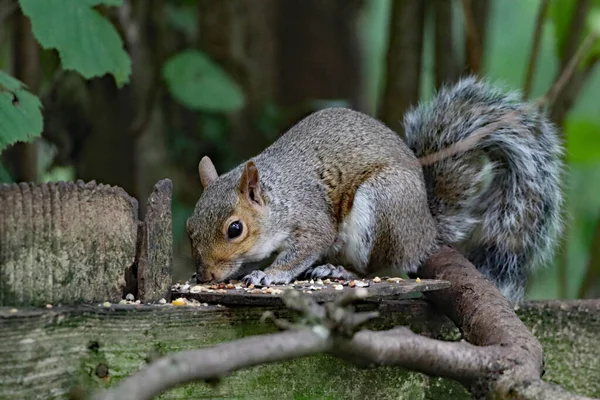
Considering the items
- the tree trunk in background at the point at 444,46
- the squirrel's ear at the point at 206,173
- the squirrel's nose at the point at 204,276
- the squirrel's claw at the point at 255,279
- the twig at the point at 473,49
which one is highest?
the tree trunk in background at the point at 444,46

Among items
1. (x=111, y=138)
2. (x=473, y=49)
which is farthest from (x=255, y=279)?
(x=111, y=138)

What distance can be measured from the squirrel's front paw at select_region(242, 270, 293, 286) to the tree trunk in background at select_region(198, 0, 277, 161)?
1.58m

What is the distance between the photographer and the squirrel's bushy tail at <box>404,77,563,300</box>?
2244 mm

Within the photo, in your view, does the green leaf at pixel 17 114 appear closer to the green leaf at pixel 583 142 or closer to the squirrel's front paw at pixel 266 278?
the squirrel's front paw at pixel 266 278

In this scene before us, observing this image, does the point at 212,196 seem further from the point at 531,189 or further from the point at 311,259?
the point at 531,189

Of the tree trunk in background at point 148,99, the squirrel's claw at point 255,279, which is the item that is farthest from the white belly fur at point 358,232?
the tree trunk in background at point 148,99

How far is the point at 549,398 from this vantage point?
1252mm

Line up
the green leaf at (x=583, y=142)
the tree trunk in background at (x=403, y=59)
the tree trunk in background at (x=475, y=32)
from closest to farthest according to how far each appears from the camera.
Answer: the tree trunk in background at (x=475, y=32), the tree trunk in background at (x=403, y=59), the green leaf at (x=583, y=142)

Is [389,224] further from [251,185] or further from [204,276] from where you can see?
[204,276]

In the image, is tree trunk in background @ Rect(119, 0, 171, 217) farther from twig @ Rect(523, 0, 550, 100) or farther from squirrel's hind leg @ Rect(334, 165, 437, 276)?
twig @ Rect(523, 0, 550, 100)

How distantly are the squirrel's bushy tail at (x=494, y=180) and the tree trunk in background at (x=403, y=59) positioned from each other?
1.36 ft

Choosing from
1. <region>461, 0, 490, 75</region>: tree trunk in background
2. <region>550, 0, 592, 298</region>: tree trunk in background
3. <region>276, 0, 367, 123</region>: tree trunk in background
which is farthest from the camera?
<region>276, 0, 367, 123</region>: tree trunk in background

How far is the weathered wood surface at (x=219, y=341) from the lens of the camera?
1.30m

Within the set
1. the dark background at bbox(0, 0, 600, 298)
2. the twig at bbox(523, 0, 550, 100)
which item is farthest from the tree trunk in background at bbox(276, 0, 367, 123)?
the twig at bbox(523, 0, 550, 100)
